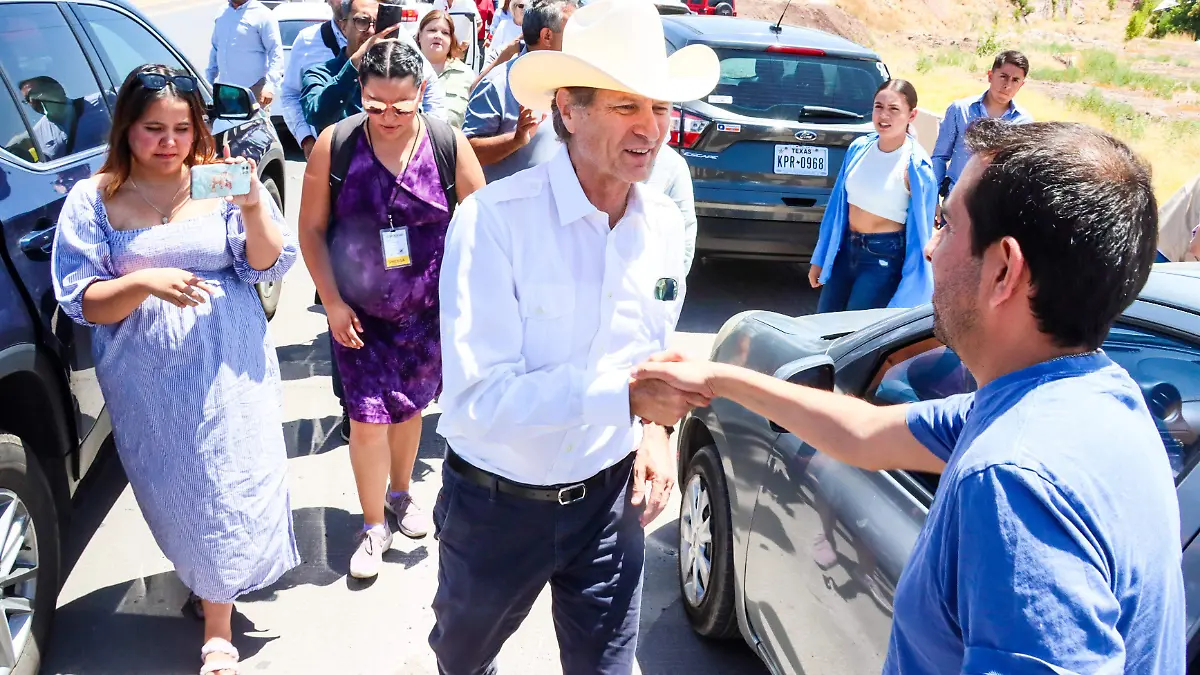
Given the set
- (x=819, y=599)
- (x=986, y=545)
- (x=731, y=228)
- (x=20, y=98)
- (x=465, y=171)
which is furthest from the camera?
(x=731, y=228)

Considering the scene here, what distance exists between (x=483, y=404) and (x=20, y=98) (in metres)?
2.32

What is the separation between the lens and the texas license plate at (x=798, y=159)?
649 centimetres

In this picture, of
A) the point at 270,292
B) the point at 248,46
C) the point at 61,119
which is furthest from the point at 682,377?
the point at 248,46

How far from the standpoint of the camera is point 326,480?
4363 millimetres

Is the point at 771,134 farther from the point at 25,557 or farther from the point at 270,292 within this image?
the point at 25,557

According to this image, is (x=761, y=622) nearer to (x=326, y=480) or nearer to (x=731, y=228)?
(x=326, y=480)

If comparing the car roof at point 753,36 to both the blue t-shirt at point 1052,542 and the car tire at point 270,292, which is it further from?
the blue t-shirt at point 1052,542

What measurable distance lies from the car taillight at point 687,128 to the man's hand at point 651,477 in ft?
14.2

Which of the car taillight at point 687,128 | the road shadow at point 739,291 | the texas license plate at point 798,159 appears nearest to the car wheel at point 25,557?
the road shadow at point 739,291

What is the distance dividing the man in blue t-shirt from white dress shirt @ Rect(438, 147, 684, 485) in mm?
838

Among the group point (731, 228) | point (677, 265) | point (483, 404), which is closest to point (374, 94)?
point (677, 265)

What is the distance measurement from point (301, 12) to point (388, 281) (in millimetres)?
8287

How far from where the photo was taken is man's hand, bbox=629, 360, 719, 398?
1.95 metres

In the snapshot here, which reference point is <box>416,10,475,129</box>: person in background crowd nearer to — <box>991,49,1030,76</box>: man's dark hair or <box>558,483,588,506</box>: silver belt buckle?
<box>558,483,588,506</box>: silver belt buckle
